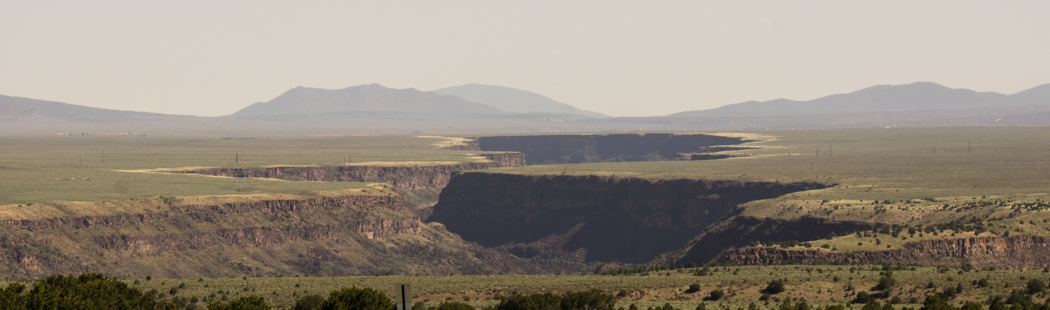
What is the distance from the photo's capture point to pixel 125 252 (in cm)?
10244

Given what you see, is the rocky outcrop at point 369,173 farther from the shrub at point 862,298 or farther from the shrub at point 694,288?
the shrub at point 862,298

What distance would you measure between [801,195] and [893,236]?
30.2 metres

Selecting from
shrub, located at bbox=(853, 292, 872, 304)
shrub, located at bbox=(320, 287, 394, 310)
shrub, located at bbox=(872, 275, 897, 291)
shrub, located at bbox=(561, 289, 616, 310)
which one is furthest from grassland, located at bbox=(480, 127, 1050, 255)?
shrub, located at bbox=(320, 287, 394, 310)

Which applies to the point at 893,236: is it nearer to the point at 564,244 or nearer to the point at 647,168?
the point at 564,244

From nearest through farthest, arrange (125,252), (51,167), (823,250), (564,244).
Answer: (823,250), (125,252), (564,244), (51,167)

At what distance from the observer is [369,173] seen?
178 m

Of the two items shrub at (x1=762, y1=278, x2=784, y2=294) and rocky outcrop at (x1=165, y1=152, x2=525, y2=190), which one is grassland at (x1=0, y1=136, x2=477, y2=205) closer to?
rocky outcrop at (x1=165, y1=152, x2=525, y2=190)

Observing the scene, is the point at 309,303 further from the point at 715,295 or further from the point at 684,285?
the point at 684,285

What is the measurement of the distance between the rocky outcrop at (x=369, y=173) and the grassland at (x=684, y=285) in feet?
311

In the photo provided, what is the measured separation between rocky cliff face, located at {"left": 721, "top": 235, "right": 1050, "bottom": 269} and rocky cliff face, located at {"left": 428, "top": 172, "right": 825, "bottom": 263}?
137 ft

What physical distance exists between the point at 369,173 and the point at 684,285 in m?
119

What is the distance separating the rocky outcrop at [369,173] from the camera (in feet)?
541

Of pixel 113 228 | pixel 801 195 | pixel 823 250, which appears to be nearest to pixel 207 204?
pixel 113 228

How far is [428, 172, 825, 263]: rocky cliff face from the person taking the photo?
12725 centimetres
